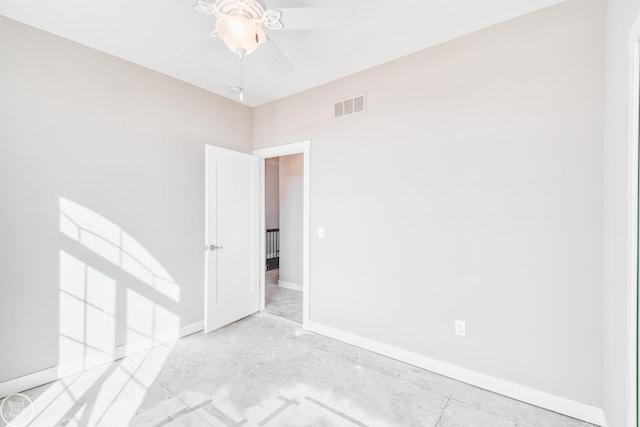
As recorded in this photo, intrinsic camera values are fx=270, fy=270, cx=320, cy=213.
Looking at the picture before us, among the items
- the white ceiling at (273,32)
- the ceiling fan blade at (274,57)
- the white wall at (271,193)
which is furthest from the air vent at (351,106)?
the white wall at (271,193)

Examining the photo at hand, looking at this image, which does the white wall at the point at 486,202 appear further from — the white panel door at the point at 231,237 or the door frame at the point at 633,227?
the white panel door at the point at 231,237

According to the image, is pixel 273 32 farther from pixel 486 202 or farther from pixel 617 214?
pixel 617 214

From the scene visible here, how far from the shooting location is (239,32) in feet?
4.64

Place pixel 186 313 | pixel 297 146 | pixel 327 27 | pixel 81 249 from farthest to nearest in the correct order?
pixel 297 146 → pixel 186 313 → pixel 81 249 → pixel 327 27

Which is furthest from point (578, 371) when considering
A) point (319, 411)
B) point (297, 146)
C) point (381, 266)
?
point (297, 146)

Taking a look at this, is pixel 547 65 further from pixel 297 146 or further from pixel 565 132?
pixel 297 146

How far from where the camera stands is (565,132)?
1.89m

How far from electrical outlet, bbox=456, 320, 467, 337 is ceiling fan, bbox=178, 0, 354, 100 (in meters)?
2.34

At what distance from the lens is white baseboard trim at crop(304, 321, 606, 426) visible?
1.84 m

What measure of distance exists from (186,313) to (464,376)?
291 cm

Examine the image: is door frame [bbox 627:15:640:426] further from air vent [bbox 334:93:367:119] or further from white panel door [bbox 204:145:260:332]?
white panel door [bbox 204:145:260:332]

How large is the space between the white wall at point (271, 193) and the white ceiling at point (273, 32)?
4.12 metres

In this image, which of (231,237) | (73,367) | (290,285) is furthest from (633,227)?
(290,285)

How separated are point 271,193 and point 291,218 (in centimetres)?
227
